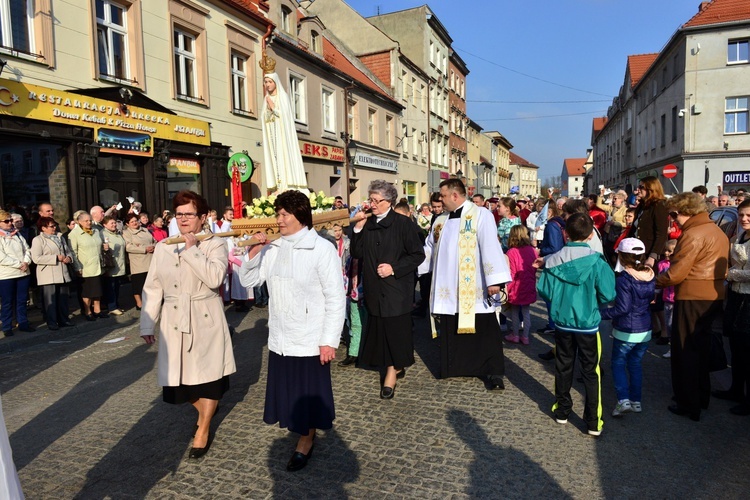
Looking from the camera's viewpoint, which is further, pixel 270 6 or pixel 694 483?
pixel 270 6

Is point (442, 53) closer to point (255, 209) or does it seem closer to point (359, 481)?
point (255, 209)

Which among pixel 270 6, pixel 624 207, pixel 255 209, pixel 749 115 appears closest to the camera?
→ pixel 255 209

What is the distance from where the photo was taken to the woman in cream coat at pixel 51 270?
26.2 ft

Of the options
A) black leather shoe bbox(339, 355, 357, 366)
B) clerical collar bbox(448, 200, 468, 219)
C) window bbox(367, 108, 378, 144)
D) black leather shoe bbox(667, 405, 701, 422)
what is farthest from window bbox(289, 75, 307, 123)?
black leather shoe bbox(667, 405, 701, 422)

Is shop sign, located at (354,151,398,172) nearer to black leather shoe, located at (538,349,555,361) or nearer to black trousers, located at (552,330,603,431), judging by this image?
black leather shoe, located at (538,349,555,361)

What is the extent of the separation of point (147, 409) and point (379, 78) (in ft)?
88.4

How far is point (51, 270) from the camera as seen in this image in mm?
8055

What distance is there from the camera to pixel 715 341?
4.74 metres

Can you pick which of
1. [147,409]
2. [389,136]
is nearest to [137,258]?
[147,409]

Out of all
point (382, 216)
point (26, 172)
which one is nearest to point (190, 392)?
point (382, 216)

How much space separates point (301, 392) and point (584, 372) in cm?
229

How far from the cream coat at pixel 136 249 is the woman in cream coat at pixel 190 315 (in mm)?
6293

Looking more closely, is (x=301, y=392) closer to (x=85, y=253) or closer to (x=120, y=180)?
(x=85, y=253)

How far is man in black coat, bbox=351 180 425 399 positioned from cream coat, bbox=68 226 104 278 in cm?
600
